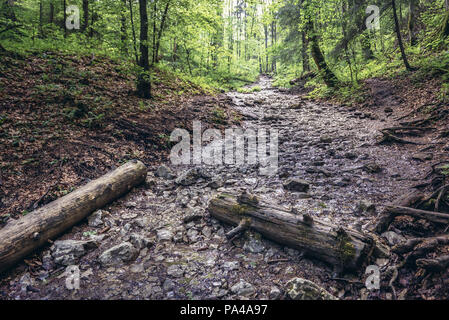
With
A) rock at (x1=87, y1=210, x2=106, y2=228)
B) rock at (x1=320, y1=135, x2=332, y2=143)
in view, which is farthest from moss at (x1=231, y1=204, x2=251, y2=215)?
rock at (x1=320, y1=135, x2=332, y2=143)

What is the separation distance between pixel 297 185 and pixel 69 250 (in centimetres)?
445

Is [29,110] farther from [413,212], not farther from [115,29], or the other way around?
[413,212]

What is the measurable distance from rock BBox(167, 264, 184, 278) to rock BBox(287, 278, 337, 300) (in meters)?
1.44

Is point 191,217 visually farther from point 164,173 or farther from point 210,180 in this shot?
point 164,173

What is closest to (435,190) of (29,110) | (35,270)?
(35,270)

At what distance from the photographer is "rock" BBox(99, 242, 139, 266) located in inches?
126

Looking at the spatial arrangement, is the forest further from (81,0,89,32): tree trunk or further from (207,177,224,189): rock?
(81,0,89,32): tree trunk

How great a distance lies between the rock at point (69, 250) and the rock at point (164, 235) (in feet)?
3.28

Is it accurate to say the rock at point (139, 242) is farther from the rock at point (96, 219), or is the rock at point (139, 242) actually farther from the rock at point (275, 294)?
the rock at point (275, 294)

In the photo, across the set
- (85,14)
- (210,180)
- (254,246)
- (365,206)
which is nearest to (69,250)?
(254,246)
